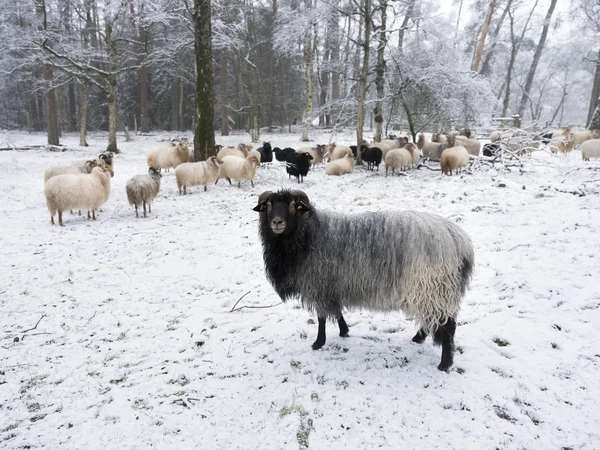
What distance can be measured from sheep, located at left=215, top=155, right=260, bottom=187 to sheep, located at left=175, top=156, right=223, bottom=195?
1.71ft

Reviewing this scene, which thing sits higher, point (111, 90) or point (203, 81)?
point (111, 90)

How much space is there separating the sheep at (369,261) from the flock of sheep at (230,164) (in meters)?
6.38

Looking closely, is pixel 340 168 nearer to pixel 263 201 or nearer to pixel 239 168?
pixel 239 168

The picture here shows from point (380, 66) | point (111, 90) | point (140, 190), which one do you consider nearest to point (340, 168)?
point (380, 66)

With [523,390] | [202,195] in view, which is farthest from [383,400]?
[202,195]

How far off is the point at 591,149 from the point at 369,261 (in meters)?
15.5

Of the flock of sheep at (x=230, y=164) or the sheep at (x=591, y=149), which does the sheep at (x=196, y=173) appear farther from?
the sheep at (x=591, y=149)

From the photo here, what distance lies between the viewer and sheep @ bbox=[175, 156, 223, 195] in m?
10.6

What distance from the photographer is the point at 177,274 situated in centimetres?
551

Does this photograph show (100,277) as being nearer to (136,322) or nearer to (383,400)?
(136,322)

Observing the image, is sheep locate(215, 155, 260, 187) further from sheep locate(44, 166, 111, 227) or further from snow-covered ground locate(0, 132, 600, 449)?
snow-covered ground locate(0, 132, 600, 449)

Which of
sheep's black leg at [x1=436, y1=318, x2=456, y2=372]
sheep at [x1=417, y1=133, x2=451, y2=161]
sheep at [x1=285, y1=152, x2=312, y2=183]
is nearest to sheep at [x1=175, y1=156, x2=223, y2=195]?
sheep at [x1=285, y1=152, x2=312, y2=183]

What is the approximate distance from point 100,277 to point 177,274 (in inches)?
47.8

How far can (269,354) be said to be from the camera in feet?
11.5
